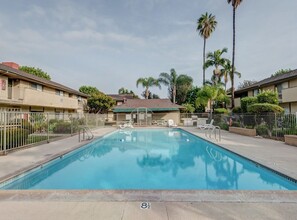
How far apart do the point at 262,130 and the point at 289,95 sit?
30.9 feet

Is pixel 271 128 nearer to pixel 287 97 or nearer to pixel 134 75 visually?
pixel 287 97

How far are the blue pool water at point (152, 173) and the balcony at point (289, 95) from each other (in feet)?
50.6

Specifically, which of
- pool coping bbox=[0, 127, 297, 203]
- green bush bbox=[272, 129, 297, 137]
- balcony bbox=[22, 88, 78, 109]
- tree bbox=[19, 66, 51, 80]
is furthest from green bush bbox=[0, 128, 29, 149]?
tree bbox=[19, 66, 51, 80]

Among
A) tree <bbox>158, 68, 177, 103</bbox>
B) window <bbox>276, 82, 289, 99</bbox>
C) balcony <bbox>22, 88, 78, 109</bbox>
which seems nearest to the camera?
balcony <bbox>22, 88, 78, 109</bbox>

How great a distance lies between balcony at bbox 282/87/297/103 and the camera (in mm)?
22078

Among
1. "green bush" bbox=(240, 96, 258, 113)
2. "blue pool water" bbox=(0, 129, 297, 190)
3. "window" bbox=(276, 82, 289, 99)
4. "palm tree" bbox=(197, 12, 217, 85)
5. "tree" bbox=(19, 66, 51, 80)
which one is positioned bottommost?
"blue pool water" bbox=(0, 129, 297, 190)

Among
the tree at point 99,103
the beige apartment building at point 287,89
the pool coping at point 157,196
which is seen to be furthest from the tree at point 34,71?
the pool coping at point 157,196

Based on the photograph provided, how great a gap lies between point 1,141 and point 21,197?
21.8 feet

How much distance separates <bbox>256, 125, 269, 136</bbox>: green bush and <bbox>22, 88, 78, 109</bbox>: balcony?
22432mm

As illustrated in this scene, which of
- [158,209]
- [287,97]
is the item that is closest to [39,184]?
[158,209]

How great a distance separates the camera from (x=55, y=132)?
1877 centimetres

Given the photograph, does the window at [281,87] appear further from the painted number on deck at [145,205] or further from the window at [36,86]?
the window at [36,86]

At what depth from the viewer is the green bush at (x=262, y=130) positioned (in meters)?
16.5

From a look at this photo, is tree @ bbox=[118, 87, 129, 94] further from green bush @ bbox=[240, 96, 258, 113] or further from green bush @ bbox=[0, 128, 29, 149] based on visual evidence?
green bush @ bbox=[0, 128, 29, 149]
